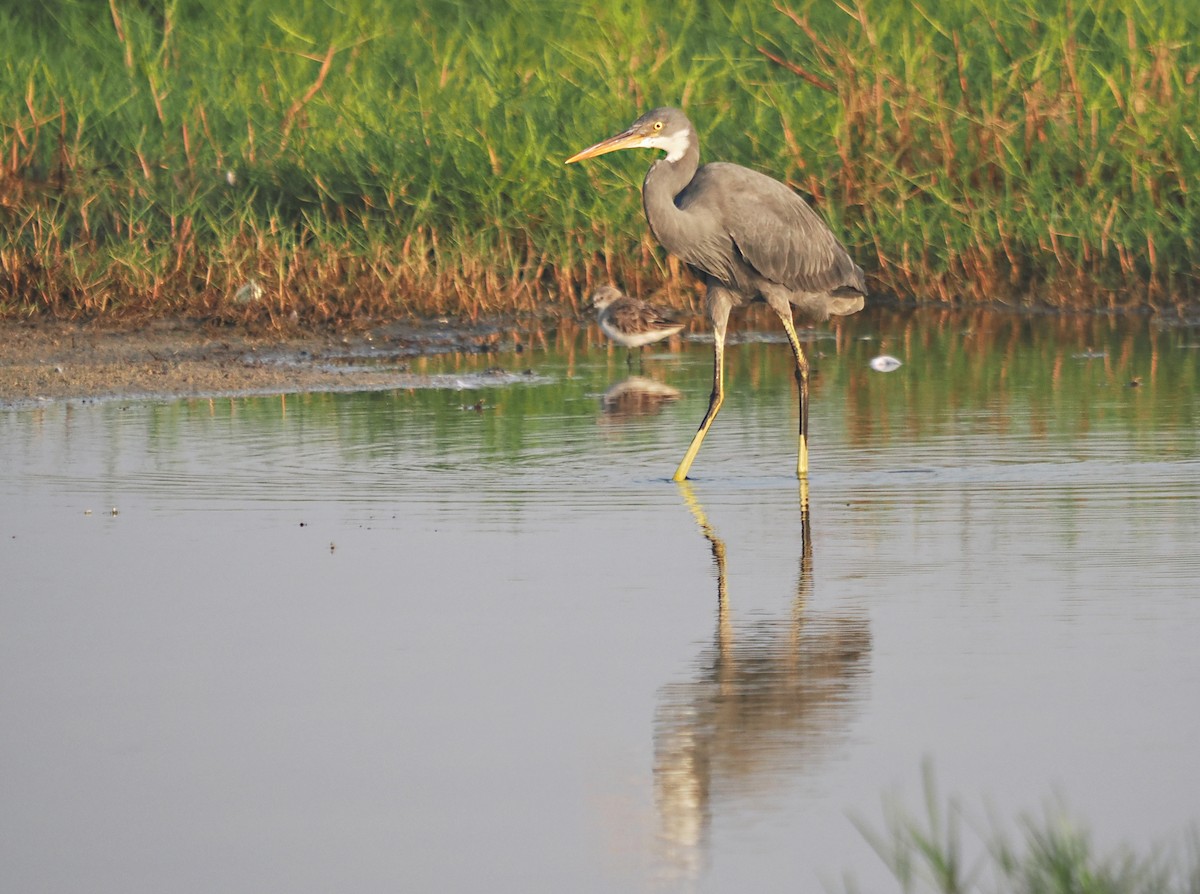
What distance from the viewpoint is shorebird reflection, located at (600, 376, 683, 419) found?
10330 mm

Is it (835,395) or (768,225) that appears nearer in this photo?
(768,225)

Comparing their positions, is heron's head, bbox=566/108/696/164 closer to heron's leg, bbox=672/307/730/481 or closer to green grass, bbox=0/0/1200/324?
heron's leg, bbox=672/307/730/481

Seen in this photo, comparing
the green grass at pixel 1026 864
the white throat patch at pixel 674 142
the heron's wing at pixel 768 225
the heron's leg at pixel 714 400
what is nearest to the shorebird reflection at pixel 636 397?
the heron's leg at pixel 714 400

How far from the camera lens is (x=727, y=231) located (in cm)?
917

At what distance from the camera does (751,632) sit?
18.4 ft

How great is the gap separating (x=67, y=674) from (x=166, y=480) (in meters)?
2.91

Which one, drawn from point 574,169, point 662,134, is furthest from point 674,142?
point 574,169

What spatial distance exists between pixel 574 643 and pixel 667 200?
3.74 metres

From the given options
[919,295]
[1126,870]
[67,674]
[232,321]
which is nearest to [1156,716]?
[1126,870]

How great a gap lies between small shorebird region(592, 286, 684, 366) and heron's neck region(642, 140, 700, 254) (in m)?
3.24

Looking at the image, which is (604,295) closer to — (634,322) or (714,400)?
(634,322)

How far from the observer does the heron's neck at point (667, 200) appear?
895cm

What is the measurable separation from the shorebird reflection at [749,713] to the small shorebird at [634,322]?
6.43 metres

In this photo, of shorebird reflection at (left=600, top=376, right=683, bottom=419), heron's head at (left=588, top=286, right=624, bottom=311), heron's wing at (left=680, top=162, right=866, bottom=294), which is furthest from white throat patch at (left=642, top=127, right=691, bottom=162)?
heron's head at (left=588, top=286, right=624, bottom=311)
